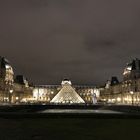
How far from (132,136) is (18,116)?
21401 millimetres

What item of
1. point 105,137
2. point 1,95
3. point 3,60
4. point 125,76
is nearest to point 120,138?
point 105,137

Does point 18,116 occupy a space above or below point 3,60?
below

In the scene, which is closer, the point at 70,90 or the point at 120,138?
the point at 120,138

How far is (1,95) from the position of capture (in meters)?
154

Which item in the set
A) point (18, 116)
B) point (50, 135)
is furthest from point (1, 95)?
point (50, 135)

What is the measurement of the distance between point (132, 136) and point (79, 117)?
19404 millimetres

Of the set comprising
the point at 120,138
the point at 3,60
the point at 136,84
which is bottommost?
the point at 120,138

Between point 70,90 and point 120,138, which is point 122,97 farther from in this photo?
point 120,138

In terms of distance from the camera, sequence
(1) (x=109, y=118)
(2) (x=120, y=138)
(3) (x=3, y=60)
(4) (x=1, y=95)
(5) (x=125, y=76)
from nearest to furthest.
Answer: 1. (2) (x=120, y=138)
2. (1) (x=109, y=118)
3. (4) (x=1, y=95)
4. (3) (x=3, y=60)
5. (5) (x=125, y=76)

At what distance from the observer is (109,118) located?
42031mm

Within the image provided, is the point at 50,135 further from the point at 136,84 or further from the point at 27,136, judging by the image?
the point at 136,84

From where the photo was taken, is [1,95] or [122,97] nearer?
[1,95]

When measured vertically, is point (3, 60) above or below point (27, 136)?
above

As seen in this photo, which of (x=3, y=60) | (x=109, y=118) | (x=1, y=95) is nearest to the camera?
(x=109, y=118)
